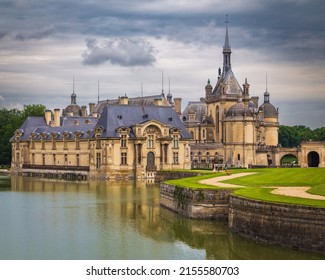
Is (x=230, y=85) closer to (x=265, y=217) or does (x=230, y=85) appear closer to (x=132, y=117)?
(x=132, y=117)

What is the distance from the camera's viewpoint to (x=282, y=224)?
108 ft

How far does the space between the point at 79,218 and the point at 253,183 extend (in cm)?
1230

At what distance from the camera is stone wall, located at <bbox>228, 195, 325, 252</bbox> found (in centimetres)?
3114

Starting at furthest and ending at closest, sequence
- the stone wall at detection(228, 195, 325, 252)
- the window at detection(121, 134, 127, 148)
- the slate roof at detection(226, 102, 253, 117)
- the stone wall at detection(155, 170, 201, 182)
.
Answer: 1. the slate roof at detection(226, 102, 253, 117)
2. the window at detection(121, 134, 127, 148)
3. the stone wall at detection(155, 170, 201, 182)
4. the stone wall at detection(228, 195, 325, 252)

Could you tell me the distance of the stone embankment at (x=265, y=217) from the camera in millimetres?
31297

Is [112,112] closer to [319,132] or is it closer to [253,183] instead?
[253,183]

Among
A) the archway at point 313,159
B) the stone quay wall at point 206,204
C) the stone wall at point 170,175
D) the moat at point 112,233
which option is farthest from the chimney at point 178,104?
the stone quay wall at point 206,204

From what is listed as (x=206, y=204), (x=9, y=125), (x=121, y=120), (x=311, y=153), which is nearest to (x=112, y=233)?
(x=206, y=204)

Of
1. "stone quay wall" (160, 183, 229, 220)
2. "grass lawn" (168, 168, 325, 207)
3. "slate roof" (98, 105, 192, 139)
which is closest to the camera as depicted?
"grass lawn" (168, 168, 325, 207)

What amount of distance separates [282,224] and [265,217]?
1370mm

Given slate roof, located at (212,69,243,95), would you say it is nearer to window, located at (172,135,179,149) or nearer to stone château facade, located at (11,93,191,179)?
stone château facade, located at (11,93,191,179)

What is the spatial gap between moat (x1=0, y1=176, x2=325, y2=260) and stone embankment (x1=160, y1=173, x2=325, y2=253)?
1.64ft

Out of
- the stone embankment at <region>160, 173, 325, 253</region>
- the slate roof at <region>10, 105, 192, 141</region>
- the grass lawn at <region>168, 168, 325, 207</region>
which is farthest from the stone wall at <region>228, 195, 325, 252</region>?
the slate roof at <region>10, 105, 192, 141</region>

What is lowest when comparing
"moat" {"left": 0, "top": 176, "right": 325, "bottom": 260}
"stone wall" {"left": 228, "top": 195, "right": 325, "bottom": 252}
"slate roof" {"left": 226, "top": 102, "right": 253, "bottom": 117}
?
"moat" {"left": 0, "top": 176, "right": 325, "bottom": 260}
